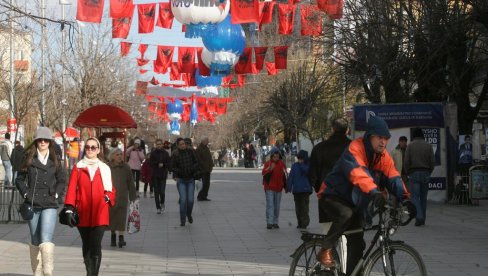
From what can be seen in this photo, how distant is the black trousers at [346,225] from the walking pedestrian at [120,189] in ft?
20.7

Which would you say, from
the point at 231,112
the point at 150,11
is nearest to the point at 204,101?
the point at 231,112

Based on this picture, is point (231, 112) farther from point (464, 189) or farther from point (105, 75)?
point (464, 189)

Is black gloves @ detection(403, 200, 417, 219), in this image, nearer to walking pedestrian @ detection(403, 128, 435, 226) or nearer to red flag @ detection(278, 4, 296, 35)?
walking pedestrian @ detection(403, 128, 435, 226)

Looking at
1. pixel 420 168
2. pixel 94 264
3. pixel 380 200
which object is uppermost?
pixel 420 168

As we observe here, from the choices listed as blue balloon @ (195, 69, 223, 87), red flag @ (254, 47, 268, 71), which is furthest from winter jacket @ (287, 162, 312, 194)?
blue balloon @ (195, 69, 223, 87)

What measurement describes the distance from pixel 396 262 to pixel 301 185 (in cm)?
926

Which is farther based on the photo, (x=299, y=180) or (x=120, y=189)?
(x=299, y=180)

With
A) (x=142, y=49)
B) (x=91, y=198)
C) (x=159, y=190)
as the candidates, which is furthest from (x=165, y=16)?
(x=91, y=198)

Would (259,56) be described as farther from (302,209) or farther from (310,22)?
(302,209)

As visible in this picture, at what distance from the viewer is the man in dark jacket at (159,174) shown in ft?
73.5

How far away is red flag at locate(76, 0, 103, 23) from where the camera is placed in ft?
77.0

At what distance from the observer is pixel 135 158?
27297 millimetres

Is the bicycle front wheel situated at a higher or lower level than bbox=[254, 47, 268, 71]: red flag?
lower

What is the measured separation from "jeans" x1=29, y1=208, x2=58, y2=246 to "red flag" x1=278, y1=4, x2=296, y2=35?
1987 centimetres
